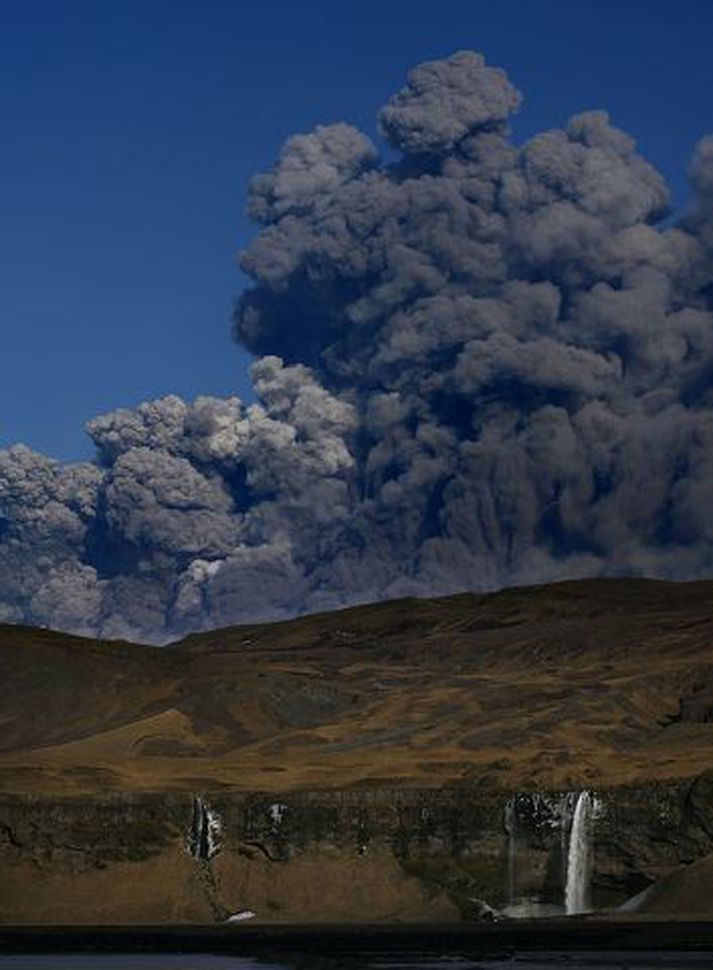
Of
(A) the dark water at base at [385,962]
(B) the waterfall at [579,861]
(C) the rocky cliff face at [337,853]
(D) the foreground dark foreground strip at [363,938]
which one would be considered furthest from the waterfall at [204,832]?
(A) the dark water at base at [385,962]

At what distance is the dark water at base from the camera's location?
107m

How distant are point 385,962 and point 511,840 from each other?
4464 cm

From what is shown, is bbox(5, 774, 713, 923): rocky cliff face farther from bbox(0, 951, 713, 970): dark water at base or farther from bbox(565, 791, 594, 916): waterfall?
bbox(0, 951, 713, 970): dark water at base

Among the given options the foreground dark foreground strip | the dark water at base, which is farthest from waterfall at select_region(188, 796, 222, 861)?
the dark water at base

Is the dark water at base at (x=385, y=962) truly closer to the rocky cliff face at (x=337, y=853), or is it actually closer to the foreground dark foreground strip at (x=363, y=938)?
the foreground dark foreground strip at (x=363, y=938)

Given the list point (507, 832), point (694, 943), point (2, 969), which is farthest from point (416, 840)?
point (2, 969)

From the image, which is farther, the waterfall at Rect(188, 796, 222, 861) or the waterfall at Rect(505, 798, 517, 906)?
the waterfall at Rect(188, 796, 222, 861)

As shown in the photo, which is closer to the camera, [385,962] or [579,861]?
[385,962]

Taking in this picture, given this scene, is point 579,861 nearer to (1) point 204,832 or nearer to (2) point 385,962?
(1) point 204,832

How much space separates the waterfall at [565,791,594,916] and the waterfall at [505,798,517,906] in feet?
12.1

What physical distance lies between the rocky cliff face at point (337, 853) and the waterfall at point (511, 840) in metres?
0.12

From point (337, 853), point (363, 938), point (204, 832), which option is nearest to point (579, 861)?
point (337, 853)

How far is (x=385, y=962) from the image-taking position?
371 feet

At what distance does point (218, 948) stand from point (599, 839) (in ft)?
116
